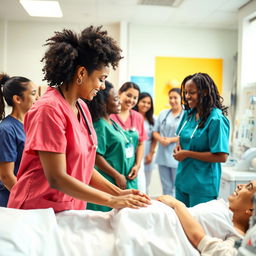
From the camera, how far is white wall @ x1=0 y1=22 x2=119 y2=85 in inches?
167

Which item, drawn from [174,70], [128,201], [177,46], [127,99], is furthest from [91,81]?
[177,46]

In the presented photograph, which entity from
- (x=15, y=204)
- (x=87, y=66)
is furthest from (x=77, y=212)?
(x=87, y=66)

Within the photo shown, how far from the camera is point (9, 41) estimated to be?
425 cm

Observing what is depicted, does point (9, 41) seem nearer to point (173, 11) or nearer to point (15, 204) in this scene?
point (173, 11)

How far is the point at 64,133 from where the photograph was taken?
1114 millimetres

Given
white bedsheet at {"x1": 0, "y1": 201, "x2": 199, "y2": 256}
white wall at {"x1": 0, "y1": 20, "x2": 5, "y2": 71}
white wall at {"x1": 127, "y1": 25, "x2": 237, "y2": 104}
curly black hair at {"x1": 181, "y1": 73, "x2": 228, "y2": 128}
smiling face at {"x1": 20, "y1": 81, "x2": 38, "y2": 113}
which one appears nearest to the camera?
white bedsheet at {"x1": 0, "y1": 201, "x2": 199, "y2": 256}

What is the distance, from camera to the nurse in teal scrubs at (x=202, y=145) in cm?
188

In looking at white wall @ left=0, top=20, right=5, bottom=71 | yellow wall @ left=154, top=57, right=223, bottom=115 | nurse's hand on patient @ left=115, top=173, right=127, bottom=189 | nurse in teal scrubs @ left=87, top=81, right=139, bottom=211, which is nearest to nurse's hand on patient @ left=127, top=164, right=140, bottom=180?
nurse in teal scrubs @ left=87, top=81, right=139, bottom=211

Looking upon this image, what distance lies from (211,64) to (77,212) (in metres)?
3.70

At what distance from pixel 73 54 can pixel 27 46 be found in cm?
347

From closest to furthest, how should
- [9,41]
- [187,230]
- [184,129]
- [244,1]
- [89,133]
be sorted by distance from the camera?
[187,230], [89,133], [184,129], [244,1], [9,41]

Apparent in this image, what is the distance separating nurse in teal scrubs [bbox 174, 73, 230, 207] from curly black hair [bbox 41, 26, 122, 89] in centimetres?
93

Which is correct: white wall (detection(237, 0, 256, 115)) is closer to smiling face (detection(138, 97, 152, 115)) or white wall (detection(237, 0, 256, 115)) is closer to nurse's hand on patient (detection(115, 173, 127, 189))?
smiling face (detection(138, 97, 152, 115))

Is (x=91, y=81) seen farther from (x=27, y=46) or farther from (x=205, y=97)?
(x=27, y=46)
